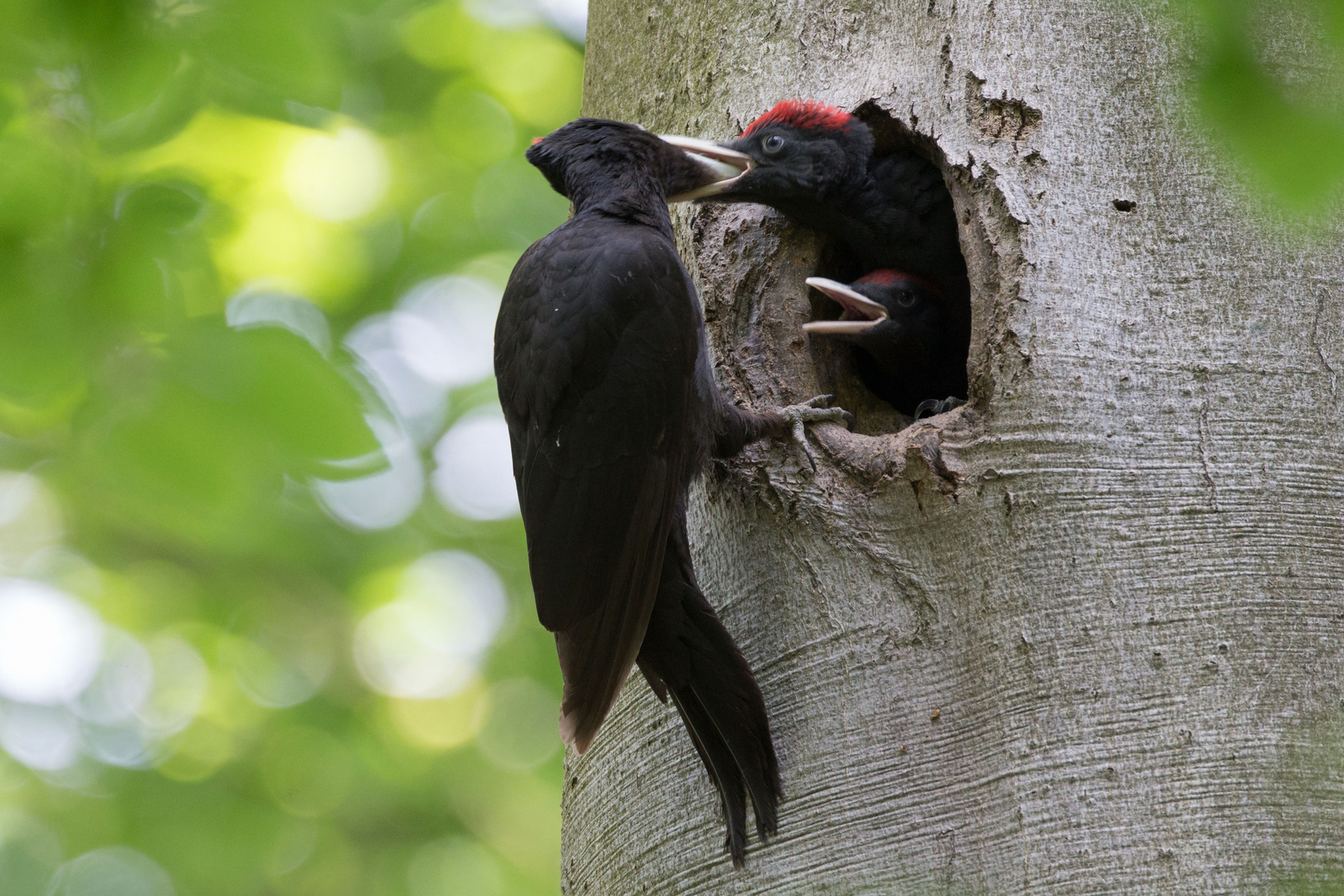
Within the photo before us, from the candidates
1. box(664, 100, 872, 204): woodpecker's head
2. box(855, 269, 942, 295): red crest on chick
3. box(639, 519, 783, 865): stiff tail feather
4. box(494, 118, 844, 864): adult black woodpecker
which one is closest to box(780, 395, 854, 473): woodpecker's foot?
box(494, 118, 844, 864): adult black woodpecker

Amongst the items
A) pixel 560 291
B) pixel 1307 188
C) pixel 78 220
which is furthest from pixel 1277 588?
pixel 78 220

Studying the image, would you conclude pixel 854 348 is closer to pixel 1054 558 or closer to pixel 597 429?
pixel 597 429

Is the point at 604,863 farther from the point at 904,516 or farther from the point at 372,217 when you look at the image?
the point at 372,217

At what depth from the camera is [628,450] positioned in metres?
2.28

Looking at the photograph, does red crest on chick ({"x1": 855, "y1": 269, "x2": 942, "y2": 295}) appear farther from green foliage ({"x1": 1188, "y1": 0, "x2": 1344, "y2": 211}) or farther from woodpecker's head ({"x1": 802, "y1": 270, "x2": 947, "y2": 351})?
green foliage ({"x1": 1188, "y1": 0, "x2": 1344, "y2": 211})

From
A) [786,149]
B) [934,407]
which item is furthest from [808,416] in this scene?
→ [786,149]

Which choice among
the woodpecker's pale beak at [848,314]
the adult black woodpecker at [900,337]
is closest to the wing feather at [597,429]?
the woodpecker's pale beak at [848,314]

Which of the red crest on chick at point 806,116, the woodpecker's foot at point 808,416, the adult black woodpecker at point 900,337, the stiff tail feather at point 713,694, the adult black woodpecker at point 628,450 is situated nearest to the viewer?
the stiff tail feather at point 713,694

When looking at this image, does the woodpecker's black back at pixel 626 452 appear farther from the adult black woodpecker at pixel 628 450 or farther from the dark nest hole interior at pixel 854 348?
the dark nest hole interior at pixel 854 348

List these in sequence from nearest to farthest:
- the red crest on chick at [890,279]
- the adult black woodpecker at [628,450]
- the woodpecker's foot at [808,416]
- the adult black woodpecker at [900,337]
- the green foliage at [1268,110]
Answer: the green foliage at [1268,110], the adult black woodpecker at [628,450], the woodpecker's foot at [808,416], the adult black woodpecker at [900,337], the red crest on chick at [890,279]

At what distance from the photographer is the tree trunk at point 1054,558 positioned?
1.65 metres

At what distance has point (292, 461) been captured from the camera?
1.68 meters

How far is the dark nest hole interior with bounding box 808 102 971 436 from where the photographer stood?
2561 mm

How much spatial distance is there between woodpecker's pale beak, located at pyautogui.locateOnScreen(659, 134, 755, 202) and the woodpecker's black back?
24 millimetres
